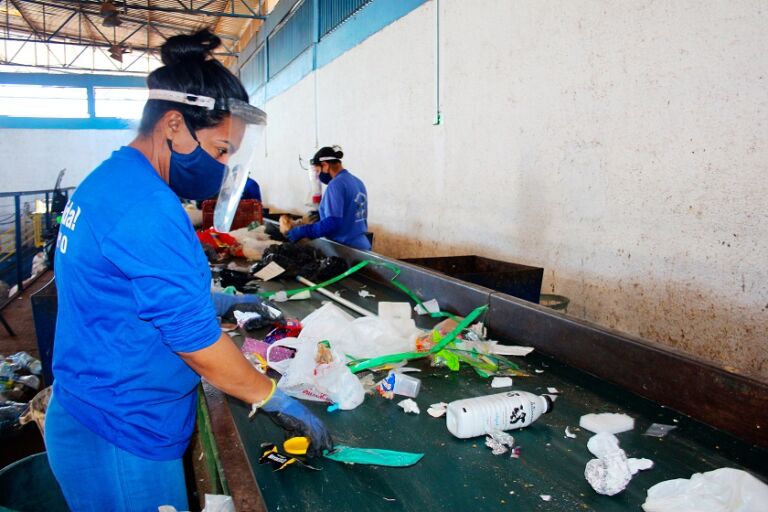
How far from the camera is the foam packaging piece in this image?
1263 millimetres

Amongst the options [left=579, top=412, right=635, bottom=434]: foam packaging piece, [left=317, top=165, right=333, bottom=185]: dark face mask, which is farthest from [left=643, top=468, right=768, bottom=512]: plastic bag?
[left=317, top=165, right=333, bottom=185]: dark face mask

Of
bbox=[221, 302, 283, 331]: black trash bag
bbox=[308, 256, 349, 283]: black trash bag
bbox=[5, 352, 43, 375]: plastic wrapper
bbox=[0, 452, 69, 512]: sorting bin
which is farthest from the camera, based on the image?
bbox=[5, 352, 43, 375]: plastic wrapper

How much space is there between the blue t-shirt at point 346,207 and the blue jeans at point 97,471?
9.25 feet

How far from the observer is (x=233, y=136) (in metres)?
→ 1.25

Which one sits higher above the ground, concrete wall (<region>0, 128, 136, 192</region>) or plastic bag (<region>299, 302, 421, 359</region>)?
concrete wall (<region>0, 128, 136, 192</region>)

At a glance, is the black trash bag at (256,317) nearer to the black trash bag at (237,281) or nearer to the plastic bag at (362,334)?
the plastic bag at (362,334)

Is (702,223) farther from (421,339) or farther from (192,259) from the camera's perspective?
(192,259)

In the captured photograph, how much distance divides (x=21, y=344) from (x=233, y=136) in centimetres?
418

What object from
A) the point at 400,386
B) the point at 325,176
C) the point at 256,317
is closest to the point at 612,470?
the point at 400,386

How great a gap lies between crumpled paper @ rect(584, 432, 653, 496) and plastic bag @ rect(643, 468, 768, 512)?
6cm

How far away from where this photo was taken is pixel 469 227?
4.09m


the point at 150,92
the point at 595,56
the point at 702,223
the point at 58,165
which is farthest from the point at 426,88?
the point at 58,165

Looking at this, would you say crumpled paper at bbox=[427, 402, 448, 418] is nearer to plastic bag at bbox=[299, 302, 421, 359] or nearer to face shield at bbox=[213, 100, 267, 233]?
plastic bag at bbox=[299, 302, 421, 359]

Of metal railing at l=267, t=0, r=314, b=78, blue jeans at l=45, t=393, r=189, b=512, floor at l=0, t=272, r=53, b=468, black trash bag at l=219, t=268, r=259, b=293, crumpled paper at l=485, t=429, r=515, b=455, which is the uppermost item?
metal railing at l=267, t=0, r=314, b=78
